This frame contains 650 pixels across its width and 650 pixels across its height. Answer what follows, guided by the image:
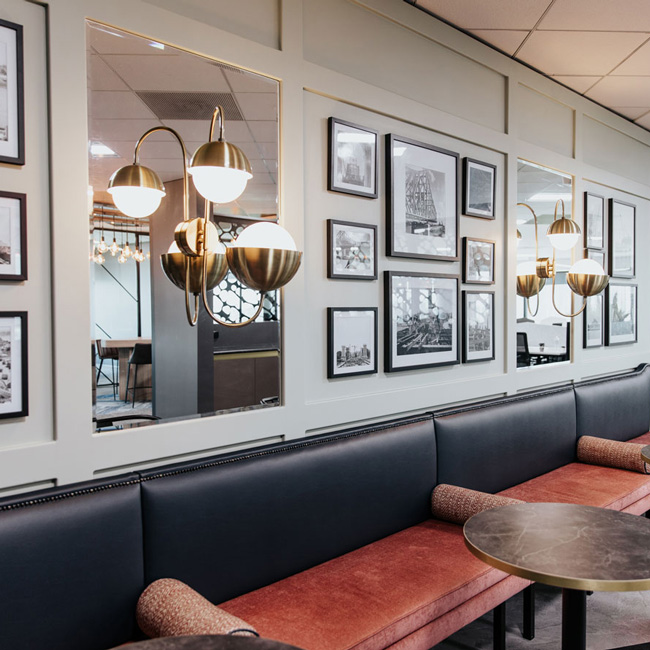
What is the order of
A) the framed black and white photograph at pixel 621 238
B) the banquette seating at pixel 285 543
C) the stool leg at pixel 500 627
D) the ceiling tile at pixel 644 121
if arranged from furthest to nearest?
1. the ceiling tile at pixel 644 121
2. the framed black and white photograph at pixel 621 238
3. the stool leg at pixel 500 627
4. the banquette seating at pixel 285 543

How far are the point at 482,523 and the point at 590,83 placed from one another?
3510mm

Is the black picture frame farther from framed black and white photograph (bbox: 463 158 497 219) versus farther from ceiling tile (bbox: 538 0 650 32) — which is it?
ceiling tile (bbox: 538 0 650 32)

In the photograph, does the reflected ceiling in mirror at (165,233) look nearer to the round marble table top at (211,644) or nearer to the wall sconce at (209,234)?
the wall sconce at (209,234)

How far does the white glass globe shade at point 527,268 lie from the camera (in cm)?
390

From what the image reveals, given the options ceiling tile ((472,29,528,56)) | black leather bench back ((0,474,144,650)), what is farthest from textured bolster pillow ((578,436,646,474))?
black leather bench back ((0,474,144,650))

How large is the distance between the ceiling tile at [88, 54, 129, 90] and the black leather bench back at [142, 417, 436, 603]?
4.39 ft

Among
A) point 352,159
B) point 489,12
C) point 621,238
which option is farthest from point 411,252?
point 621,238

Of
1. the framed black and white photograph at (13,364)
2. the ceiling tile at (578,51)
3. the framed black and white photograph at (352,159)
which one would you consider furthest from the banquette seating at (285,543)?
the ceiling tile at (578,51)

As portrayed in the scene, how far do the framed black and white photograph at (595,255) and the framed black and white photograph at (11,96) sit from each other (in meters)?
4.10

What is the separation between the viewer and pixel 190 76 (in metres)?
2.20

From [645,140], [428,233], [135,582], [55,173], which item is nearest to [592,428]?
[428,233]

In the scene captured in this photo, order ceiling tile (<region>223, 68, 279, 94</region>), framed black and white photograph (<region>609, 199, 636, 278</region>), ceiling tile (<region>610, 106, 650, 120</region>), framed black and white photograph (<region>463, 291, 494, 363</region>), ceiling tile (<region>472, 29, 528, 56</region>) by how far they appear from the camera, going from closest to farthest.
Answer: ceiling tile (<region>223, 68, 279, 94</region>) → ceiling tile (<region>472, 29, 528, 56</region>) → framed black and white photograph (<region>463, 291, 494, 363</region>) → ceiling tile (<region>610, 106, 650, 120</region>) → framed black and white photograph (<region>609, 199, 636, 278</region>)

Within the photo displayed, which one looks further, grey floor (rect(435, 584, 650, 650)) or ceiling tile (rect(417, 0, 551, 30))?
ceiling tile (rect(417, 0, 551, 30))

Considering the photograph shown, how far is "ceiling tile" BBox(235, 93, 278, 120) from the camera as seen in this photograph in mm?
2340
